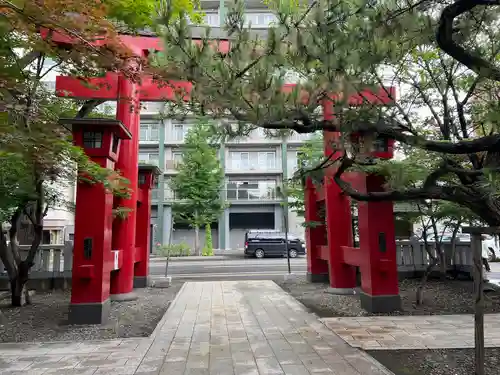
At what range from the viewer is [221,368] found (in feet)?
12.9

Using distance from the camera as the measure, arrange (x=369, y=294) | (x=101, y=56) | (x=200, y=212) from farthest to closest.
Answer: (x=200, y=212) < (x=369, y=294) < (x=101, y=56)

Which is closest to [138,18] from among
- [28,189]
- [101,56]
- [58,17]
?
[101,56]

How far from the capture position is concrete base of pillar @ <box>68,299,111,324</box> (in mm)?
5801

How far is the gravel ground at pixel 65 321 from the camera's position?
17.5 feet

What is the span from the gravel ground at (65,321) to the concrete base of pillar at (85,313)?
0.11 meters

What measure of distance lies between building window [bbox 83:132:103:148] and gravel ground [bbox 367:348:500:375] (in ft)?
16.7

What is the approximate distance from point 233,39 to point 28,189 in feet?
17.2

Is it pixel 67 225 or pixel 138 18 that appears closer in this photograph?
pixel 138 18

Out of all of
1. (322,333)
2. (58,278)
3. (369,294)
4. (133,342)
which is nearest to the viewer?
(133,342)

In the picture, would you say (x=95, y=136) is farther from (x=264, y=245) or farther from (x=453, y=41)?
(x=264, y=245)

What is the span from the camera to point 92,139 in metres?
6.02

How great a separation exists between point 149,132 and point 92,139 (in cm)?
2235

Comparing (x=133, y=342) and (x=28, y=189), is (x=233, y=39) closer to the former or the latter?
→ (x=133, y=342)

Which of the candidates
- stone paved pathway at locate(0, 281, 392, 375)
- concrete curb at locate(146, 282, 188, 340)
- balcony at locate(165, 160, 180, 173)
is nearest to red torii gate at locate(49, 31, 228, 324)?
concrete curb at locate(146, 282, 188, 340)
